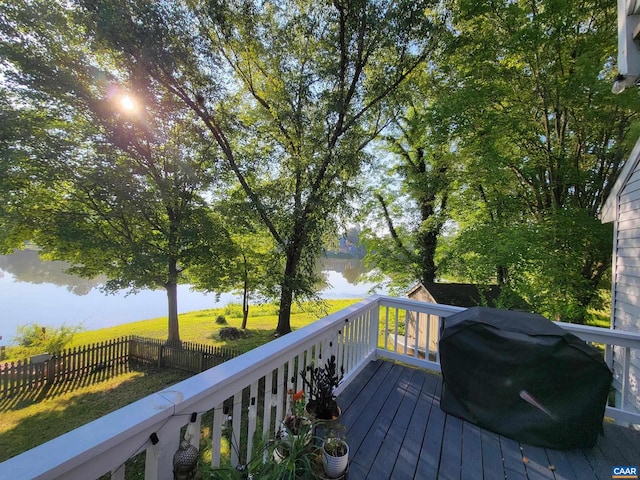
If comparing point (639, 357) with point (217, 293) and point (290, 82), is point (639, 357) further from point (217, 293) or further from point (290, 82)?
point (217, 293)

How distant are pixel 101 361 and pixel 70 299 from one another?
12.8 metres

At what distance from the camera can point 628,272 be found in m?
3.70

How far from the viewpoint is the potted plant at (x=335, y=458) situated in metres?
1.43

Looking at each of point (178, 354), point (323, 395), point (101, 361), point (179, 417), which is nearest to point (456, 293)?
point (323, 395)

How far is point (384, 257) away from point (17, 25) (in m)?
10.4

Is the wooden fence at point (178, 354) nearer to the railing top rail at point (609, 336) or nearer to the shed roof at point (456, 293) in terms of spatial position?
the shed roof at point (456, 293)

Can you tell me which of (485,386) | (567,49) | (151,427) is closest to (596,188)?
(567,49)

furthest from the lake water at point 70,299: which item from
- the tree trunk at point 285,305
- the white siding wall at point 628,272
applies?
the white siding wall at point 628,272

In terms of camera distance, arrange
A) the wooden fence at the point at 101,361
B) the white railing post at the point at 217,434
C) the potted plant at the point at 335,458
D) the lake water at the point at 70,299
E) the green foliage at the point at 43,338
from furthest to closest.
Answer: the lake water at the point at 70,299, the green foliage at the point at 43,338, the wooden fence at the point at 101,361, the potted plant at the point at 335,458, the white railing post at the point at 217,434

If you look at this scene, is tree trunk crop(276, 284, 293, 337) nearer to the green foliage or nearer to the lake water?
the lake water

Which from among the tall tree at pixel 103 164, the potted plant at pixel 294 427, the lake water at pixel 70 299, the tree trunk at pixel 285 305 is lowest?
the lake water at pixel 70 299

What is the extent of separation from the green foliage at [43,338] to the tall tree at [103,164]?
2294mm

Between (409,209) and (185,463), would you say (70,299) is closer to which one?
(409,209)

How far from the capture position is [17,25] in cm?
532
